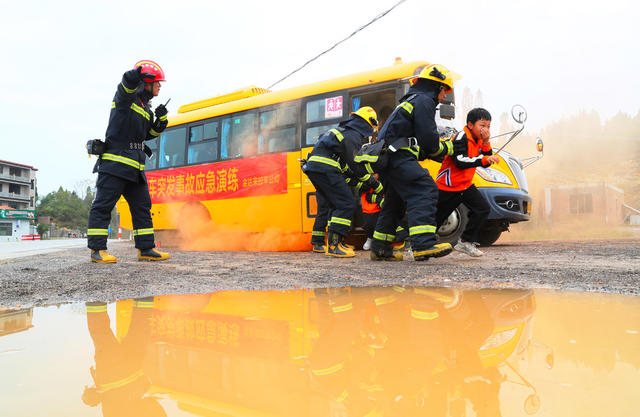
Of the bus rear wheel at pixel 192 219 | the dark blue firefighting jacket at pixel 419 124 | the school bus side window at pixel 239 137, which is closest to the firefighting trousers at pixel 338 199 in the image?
the dark blue firefighting jacket at pixel 419 124

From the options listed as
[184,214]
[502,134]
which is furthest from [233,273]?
[184,214]

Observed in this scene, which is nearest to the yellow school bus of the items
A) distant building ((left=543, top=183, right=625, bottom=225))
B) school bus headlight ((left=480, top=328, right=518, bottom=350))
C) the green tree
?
school bus headlight ((left=480, top=328, right=518, bottom=350))

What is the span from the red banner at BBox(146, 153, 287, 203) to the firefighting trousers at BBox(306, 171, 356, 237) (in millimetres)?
2000

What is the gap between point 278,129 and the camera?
788cm

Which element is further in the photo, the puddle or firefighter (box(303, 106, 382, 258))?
firefighter (box(303, 106, 382, 258))

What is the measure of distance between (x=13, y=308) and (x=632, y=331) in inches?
119

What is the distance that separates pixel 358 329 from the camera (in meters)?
1.89

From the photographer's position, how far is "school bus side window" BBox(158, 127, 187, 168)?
9500 mm

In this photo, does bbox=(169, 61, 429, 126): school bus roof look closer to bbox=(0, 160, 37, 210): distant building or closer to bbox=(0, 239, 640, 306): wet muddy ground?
bbox=(0, 239, 640, 306): wet muddy ground

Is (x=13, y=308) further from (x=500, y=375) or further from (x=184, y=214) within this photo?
(x=184, y=214)

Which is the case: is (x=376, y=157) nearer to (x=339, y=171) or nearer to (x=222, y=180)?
(x=339, y=171)

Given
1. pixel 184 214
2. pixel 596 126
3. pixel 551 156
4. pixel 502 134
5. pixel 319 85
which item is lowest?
pixel 184 214

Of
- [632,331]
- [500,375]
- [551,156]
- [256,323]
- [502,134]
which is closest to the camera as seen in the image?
[500,375]

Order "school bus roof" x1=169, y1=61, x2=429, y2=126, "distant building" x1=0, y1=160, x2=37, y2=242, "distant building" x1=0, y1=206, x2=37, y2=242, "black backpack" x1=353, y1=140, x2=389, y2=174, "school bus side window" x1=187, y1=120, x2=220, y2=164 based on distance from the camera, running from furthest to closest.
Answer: "distant building" x1=0, y1=160, x2=37, y2=242, "distant building" x1=0, y1=206, x2=37, y2=242, "school bus side window" x1=187, y1=120, x2=220, y2=164, "school bus roof" x1=169, y1=61, x2=429, y2=126, "black backpack" x1=353, y1=140, x2=389, y2=174
